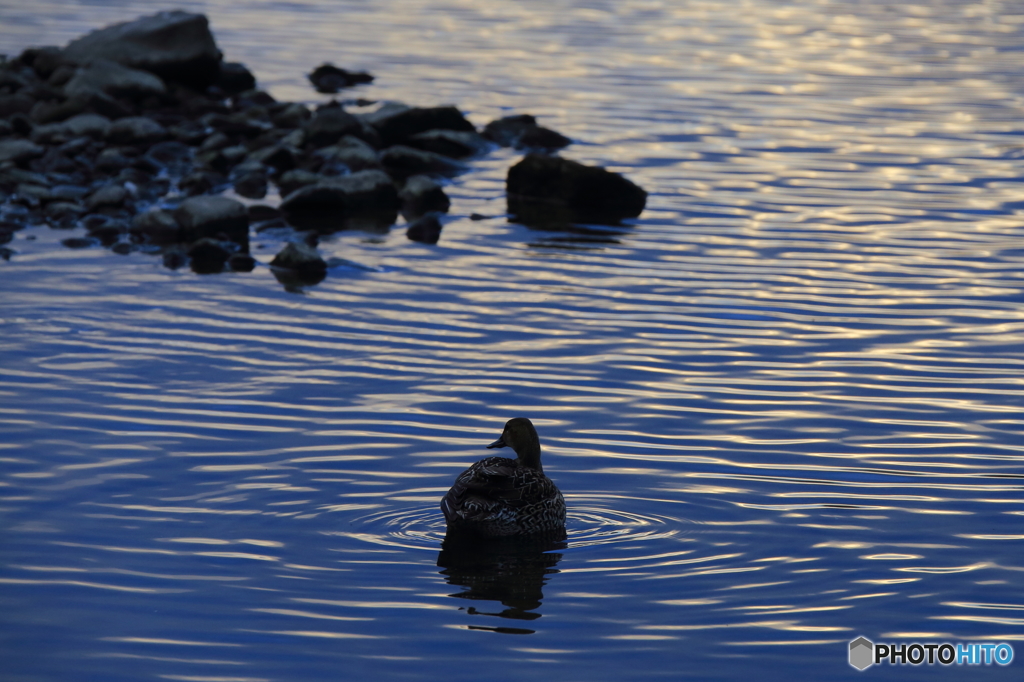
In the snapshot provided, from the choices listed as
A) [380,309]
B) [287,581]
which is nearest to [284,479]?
[287,581]

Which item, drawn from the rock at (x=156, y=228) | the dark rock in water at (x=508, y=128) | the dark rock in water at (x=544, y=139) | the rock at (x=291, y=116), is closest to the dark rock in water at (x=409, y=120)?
the dark rock in water at (x=508, y=128)

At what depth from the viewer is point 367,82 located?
1286 inches

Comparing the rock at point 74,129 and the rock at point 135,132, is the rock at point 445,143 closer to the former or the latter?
the rock at point 135,132

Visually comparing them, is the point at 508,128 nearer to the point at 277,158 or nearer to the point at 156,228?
the point at 277,158

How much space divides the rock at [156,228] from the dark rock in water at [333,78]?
12.2 metres

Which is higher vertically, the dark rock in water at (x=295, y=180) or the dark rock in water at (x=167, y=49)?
the dark rock in water at (x=167, y=49)

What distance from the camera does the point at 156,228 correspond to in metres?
20.0

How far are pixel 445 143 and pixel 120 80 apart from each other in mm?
7157

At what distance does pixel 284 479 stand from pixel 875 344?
22.3 feet

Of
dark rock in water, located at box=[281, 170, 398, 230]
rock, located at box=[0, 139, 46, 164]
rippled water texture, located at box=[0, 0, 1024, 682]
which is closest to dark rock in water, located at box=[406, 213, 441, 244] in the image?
rippled water texture, located at box=[0, 0, 1024, 682]

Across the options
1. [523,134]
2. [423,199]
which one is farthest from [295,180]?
[523,134]

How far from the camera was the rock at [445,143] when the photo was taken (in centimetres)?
2584

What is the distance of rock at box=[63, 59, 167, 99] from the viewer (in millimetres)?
28047

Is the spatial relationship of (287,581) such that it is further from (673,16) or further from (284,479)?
(673,16)
